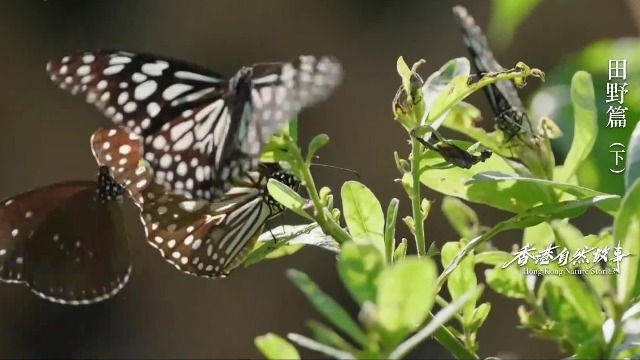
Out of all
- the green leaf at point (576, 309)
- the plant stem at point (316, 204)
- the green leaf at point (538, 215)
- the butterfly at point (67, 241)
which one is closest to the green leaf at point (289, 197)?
the plant stem at point (316, 204)

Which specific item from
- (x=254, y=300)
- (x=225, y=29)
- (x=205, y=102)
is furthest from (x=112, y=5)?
(x=205, y=102)

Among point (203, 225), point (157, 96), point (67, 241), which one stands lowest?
point (67, 241)

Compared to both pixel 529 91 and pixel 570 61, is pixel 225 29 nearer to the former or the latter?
pixel 529 91

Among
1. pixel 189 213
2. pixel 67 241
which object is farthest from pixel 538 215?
pixel 67 241

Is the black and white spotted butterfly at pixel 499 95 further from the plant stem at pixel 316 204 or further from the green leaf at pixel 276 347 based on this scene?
the green leaf at pixel 276 347

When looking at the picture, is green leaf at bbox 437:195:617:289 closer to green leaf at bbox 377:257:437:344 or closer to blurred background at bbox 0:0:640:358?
green leaf at bbox 377:257:437:344

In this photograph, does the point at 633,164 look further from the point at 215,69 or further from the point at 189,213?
the point at 215,69
